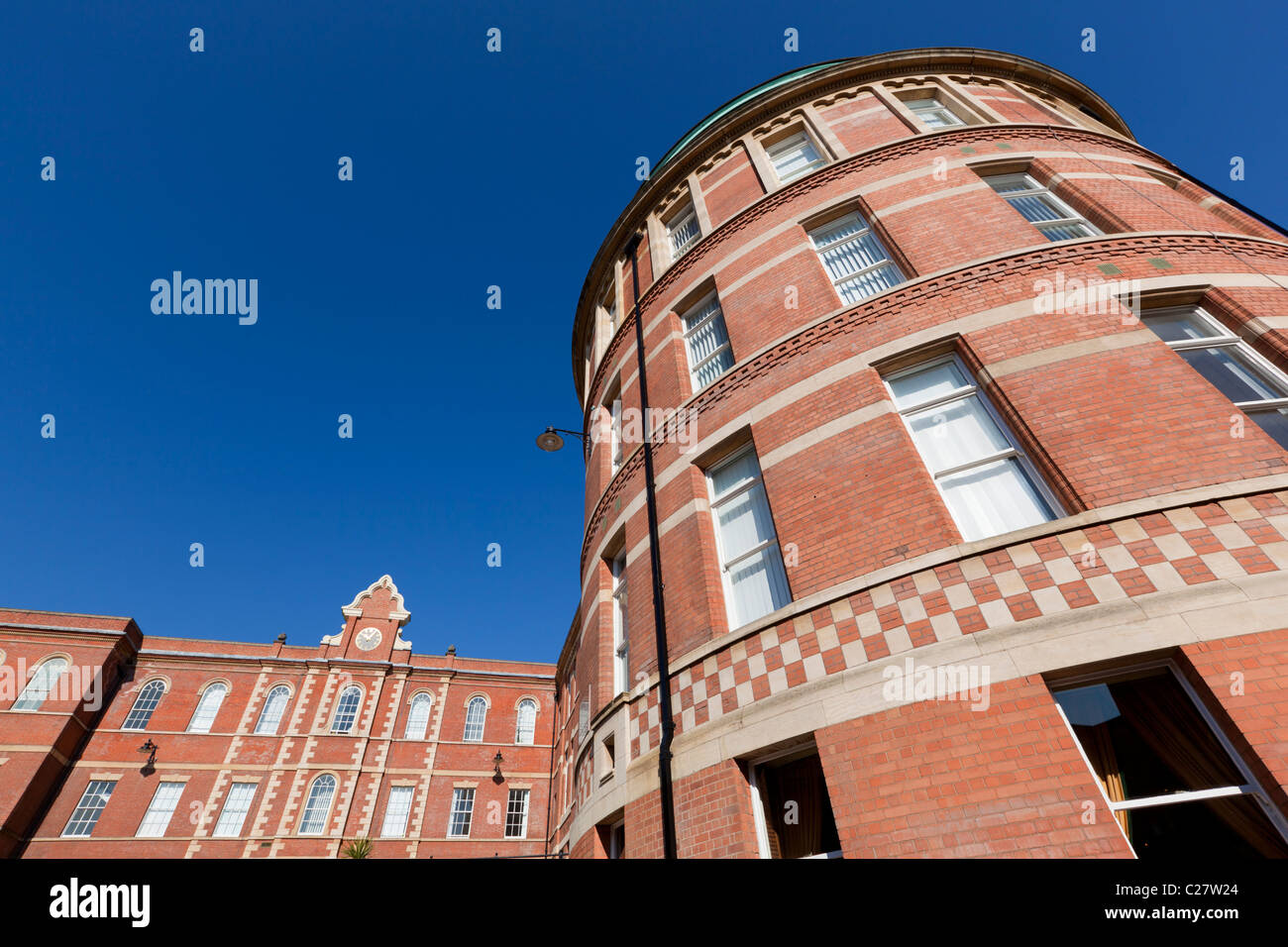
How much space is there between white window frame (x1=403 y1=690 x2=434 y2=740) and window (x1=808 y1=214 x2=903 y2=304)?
33.1 m

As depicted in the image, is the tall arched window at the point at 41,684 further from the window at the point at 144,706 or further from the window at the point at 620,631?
the window at the point at 620,631

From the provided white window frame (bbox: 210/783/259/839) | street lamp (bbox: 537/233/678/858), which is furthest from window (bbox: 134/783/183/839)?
street lamp (bbox: 537/233/678/858)

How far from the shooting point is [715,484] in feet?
28.1

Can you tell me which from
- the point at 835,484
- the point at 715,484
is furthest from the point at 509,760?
the point at 835,484

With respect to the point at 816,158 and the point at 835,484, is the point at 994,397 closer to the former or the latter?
the point at 835,484

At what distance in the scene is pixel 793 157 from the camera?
12711 mm

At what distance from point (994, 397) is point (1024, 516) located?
Answer: 1.46 m

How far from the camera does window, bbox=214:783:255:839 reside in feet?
88.4

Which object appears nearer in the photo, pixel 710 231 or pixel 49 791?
pixel 710 231

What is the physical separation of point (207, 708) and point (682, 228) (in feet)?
115

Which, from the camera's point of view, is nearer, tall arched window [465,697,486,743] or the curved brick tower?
the curved brick tower

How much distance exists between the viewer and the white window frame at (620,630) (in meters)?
8.74

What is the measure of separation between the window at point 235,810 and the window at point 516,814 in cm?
1274

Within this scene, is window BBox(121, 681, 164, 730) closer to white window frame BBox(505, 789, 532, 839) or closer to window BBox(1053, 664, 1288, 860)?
white window frame BBox(505, 789, 532, 839)
